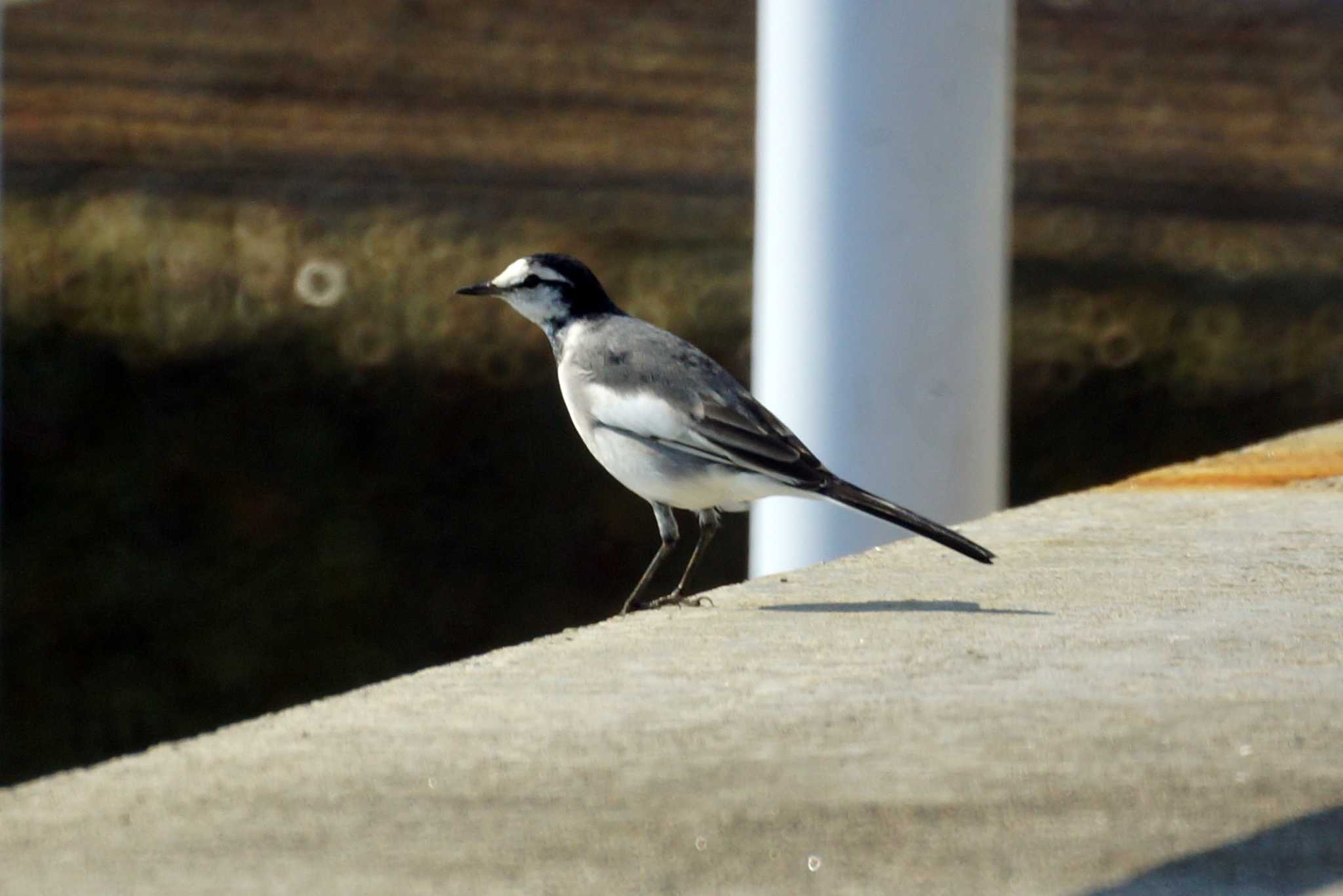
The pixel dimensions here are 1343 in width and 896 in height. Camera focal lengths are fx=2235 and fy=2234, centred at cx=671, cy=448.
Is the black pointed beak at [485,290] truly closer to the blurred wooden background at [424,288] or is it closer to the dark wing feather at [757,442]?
the dark wing feather at [757,442]

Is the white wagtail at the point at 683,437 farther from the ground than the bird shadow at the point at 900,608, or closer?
farther from the ground

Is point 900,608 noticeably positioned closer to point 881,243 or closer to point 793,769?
point 793,769

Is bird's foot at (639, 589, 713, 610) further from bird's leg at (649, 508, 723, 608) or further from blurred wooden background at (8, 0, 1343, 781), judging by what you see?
blurred wooden background at (8, 0, 1343, 781)

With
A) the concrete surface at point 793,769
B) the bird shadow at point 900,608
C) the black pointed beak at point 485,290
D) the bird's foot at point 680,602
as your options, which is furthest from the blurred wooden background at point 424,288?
the concrete surface at point 793,769

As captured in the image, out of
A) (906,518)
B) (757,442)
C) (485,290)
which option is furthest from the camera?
(485,290)

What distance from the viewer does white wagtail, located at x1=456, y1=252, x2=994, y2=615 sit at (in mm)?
5727

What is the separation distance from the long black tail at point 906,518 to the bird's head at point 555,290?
1321mm

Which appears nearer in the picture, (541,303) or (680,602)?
(680,602)

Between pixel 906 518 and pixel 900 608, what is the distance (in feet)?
1.11

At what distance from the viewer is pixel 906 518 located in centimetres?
551

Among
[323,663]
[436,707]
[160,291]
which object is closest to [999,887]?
[436,707]

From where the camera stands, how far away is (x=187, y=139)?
15.4 m

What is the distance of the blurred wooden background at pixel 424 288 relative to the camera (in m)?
14.0

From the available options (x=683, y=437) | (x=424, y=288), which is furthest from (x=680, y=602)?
(x=424, y=288)
